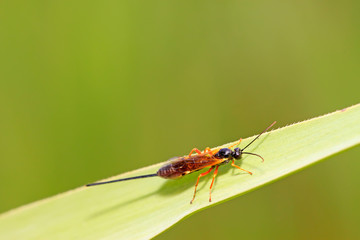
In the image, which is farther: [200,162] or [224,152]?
[200,162]

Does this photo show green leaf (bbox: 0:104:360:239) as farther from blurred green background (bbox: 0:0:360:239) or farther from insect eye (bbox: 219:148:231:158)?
blurred green background (bbox: 0:0:360:239)

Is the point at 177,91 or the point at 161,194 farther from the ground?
the point at 177,91

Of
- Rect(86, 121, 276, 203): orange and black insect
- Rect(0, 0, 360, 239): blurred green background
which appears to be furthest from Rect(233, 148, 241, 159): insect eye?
Rect(0, 0, 360, 239): blurred green background

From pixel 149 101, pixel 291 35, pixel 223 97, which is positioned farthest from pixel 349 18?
pixel 149 101

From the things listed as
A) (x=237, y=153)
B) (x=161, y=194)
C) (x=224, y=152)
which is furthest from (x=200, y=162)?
(x=161, y=194)

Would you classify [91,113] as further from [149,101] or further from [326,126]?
[326,126]

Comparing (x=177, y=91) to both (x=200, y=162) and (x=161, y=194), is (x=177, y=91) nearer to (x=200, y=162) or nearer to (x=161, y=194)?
(x=200, y=162)

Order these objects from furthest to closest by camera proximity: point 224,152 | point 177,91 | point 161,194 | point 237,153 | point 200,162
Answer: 1. point 177,91
2. point 200,162
3. point 224,152
4. point 237,153
5. point 161,194
